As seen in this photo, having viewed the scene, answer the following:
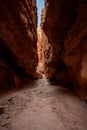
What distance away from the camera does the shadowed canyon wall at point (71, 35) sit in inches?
301

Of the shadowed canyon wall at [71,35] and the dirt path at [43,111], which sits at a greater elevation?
the shadowed canyon wall at [71,35]

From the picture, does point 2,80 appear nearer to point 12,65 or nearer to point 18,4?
point 12,65

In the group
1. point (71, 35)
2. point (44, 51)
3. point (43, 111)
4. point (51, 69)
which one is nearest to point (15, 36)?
point (71, 35)

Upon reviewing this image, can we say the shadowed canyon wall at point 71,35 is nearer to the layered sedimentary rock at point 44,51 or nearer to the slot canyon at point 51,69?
the slot canyon at point 51,69

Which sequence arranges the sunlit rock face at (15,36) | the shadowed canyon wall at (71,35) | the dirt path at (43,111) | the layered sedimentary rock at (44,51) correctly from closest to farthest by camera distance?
the dirt path at (43,111), the shadowed canyon wall at (71,35), the sunlit rock face at (15,36), the layered sedimentary rock at (44,51)

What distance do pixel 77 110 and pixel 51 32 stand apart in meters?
5.92

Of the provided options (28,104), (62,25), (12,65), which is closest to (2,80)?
(12,65)

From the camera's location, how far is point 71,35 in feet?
27.5

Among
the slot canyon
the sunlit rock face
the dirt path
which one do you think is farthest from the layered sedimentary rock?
the dirt path

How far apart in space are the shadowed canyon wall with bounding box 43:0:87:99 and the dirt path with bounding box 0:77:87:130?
115 centimetres

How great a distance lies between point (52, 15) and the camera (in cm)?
941

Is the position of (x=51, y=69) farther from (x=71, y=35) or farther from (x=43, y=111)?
(x=43, y=111)

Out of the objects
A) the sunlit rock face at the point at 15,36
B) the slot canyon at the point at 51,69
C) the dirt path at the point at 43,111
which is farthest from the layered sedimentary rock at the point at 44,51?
the dirt path at the point at 43,111

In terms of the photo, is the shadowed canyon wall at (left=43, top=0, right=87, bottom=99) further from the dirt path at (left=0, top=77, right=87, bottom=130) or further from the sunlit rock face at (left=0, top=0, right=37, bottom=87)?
the sunlit rock face at (left=0, top=0, right=37, bottom=87)
